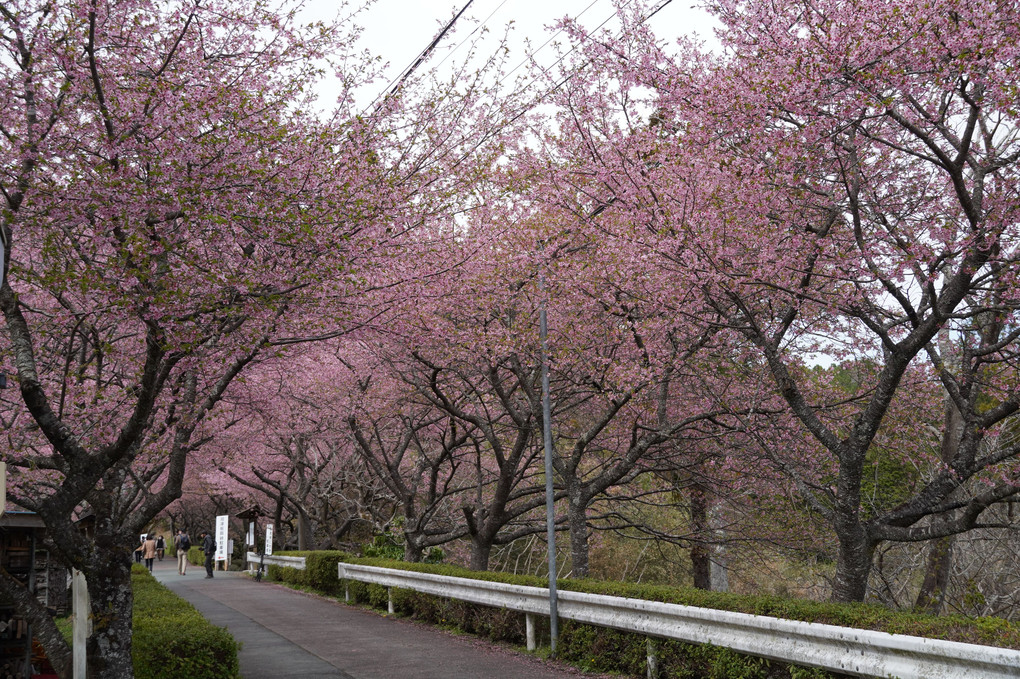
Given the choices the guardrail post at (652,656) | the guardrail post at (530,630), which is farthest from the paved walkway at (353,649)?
the guardrail post at (652,656)

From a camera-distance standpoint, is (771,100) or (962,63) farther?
(771,100)

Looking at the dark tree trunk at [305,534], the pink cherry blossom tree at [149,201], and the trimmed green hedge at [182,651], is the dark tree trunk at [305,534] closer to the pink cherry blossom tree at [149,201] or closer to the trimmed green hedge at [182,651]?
the trimmed green hedge at [182,651]

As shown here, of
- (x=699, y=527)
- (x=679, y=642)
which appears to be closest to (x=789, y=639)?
(x=679, y=642)

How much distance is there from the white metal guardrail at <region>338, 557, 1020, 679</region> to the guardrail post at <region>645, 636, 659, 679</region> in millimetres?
16

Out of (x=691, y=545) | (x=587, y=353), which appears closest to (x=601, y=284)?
(x=587, y=353)

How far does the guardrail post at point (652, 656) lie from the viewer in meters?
9.19

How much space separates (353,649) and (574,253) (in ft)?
23.4

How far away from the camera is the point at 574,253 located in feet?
44.7

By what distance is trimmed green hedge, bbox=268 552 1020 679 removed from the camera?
659 cm

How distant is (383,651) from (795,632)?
6870mm

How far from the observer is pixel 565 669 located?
10.3 meters

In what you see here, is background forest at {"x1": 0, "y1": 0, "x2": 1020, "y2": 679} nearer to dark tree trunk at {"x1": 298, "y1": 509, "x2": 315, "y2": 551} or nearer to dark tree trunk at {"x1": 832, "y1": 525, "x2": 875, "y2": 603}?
dark tree trunk at {"x1": 832, "y1": 525, "x2": 875, "y2": 603}

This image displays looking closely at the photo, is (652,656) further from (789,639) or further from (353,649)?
(353,649)

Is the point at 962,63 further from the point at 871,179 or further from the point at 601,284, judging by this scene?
the point at 601,284
